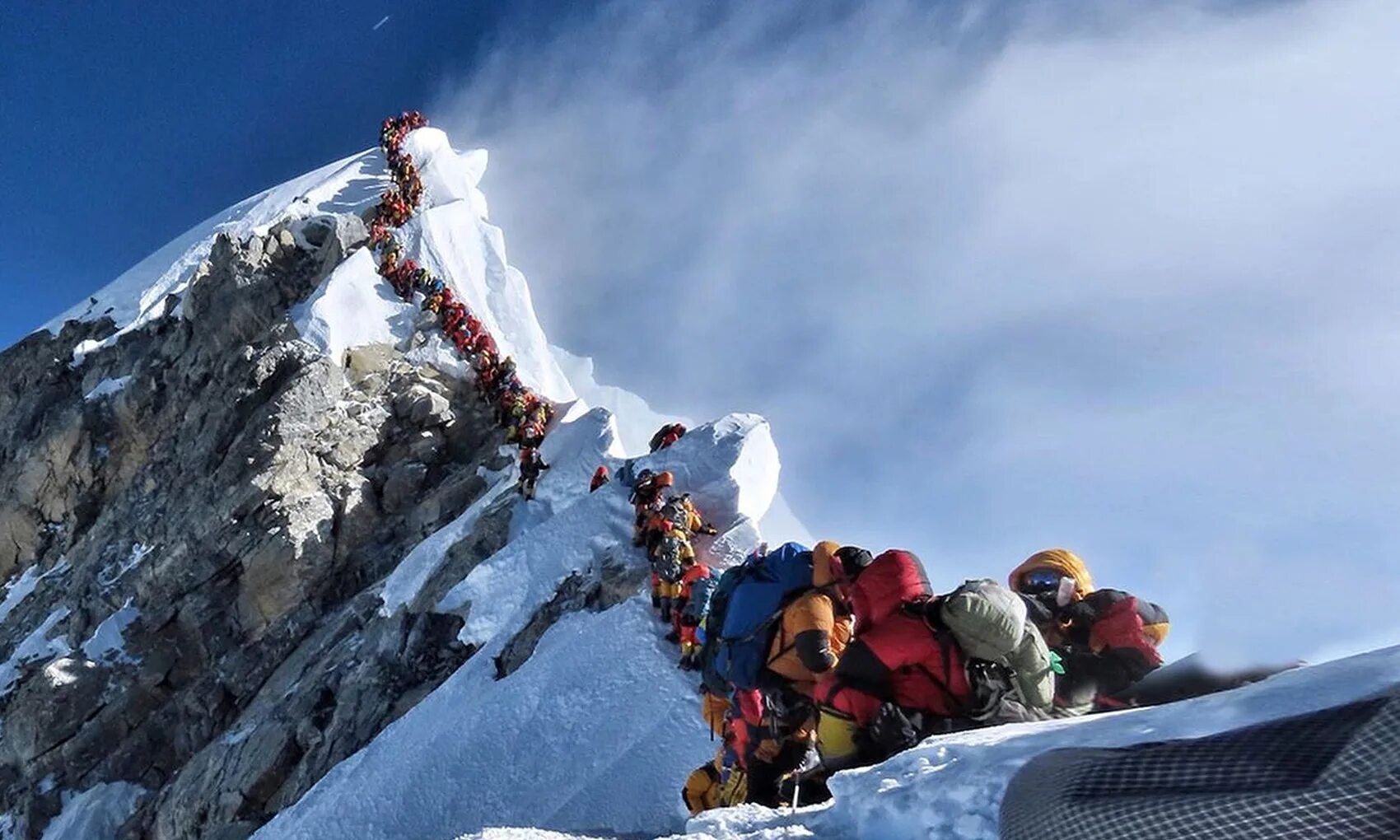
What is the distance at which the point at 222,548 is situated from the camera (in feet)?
64.4

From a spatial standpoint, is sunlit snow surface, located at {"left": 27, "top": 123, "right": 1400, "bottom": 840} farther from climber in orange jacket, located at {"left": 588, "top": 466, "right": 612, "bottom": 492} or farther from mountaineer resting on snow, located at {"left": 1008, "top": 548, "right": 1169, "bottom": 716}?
mountaineer resting on snow, located at {"left": 1008, "top": 548, "right": 1169, "bottom": 716}

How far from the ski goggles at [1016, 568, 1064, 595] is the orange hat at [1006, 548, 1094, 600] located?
0.03 metres

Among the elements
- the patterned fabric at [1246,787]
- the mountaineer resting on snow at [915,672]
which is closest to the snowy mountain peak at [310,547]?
the mountaineer resting on snow at [915,672]

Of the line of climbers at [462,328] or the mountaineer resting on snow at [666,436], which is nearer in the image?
the mountaineer resting on snow at [666,436]

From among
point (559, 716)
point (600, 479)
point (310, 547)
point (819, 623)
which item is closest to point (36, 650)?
point (310, 547)

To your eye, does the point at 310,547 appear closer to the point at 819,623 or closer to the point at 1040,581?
the point at 819,623

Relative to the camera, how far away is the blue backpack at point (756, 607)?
696 centimetres

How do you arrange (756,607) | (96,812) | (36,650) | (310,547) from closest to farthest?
(756,607), (96,812), (310,547), (36,650)

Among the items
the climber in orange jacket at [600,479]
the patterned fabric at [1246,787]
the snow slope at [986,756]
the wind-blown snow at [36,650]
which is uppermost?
the wind-blown snow at [36,650]

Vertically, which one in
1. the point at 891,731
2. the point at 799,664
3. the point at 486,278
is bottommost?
the point at 891,731

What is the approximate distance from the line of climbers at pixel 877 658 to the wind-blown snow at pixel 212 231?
26.9 m

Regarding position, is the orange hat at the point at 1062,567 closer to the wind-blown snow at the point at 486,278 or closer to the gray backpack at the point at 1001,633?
the gray backpack at the point at 1001,633

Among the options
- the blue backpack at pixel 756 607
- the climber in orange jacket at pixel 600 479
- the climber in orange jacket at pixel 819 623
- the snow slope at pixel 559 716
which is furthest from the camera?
the climber in orange jacket at pixel 600 479

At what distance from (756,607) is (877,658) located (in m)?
1.69
